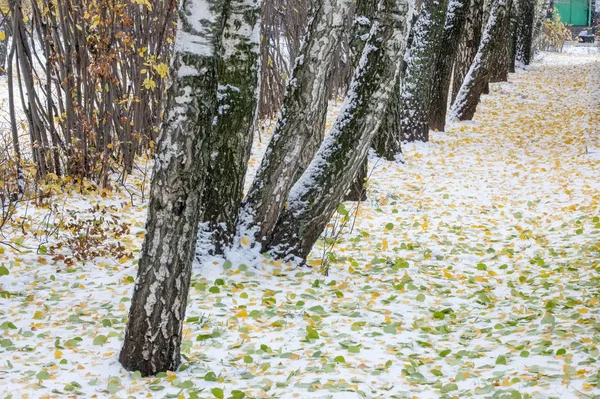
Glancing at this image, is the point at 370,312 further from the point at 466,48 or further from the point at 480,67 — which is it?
the point at 466,48

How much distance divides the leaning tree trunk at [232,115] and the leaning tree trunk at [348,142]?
0.58m

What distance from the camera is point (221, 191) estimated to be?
5676 mm

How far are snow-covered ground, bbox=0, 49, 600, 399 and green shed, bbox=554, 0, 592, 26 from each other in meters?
40.0

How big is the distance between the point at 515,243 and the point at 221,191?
11.0 ft

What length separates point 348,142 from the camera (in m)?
5.91

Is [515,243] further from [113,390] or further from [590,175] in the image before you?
[113,390]

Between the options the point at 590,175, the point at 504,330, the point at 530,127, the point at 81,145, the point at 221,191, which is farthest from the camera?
the point at 530,127

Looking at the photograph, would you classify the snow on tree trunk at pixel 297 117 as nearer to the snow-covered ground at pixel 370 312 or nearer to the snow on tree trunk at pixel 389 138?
the snow-covered ground at pixel 370 312

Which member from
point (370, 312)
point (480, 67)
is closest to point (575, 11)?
point (480, 67)

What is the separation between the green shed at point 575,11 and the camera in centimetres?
4466

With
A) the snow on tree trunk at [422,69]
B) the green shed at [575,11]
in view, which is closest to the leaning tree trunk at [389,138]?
the snow on tree trunk at [422,69]

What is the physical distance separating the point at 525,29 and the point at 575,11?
24.2 metres

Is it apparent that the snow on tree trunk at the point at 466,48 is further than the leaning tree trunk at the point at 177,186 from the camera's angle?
Yes

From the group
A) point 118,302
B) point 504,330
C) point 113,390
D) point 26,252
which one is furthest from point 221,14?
point 26,252
